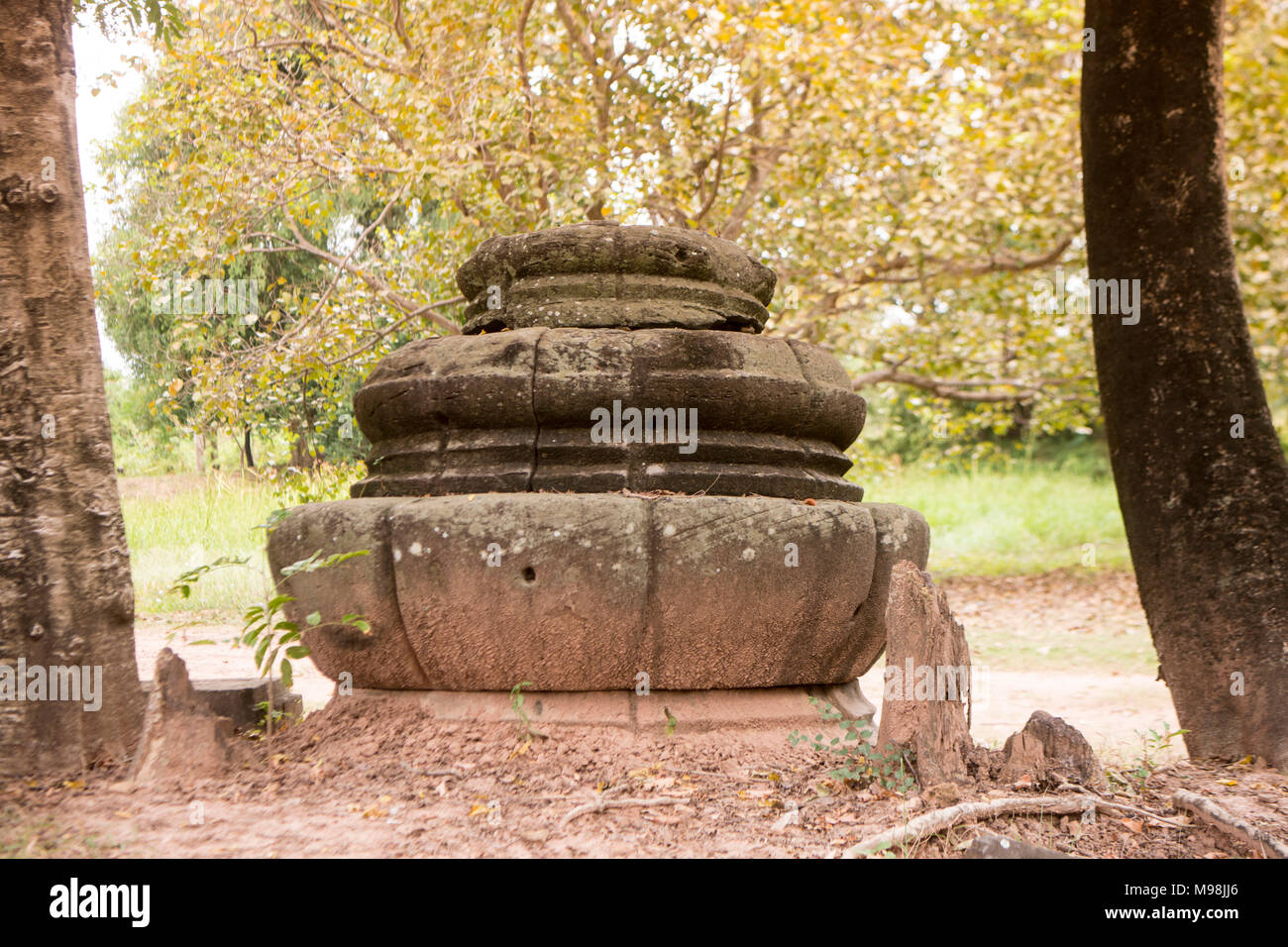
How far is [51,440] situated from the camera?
2881mm

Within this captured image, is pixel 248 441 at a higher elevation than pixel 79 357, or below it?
below

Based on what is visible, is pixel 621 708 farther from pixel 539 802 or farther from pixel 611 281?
pixel 611 281

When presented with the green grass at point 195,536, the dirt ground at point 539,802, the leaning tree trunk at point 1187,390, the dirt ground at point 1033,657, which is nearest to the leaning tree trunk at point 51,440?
the dirt ground at point 539,802

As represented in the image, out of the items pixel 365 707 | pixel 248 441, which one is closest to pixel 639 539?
pixel 365 707

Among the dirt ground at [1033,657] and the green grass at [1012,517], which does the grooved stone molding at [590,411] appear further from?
the green grass at [1012,517]

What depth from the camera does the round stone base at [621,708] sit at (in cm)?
335

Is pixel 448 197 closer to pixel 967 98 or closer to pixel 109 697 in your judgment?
pixel 967 98

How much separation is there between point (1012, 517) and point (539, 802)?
574 inches

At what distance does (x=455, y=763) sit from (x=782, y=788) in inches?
37.1

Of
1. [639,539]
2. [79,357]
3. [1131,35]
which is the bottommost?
[639,539]

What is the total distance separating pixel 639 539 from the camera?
3.14m

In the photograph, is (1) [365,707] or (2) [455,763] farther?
(1) [365,707]

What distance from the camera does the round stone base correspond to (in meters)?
3.35

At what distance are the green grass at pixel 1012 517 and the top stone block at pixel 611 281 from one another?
9342 mm
